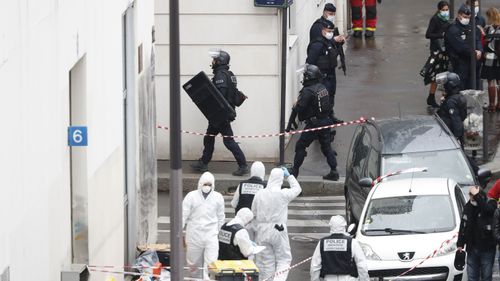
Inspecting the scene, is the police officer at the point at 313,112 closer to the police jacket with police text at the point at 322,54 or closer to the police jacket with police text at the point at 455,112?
the police jacket with police text at the point at 455,112

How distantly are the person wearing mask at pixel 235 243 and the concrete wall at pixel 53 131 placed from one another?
1118 mm

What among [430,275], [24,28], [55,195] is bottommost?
[430,275]

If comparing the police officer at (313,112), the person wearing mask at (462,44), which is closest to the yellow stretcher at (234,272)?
the police officer at (313,112)

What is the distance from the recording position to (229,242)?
15797 millimetres

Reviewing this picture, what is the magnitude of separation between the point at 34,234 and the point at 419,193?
23.9 ft

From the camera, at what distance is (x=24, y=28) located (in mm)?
10898

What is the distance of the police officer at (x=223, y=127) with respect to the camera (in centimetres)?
2234

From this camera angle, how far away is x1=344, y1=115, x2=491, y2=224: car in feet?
61.8

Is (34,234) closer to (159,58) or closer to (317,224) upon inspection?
(317,224)

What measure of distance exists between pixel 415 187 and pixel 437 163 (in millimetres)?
1317

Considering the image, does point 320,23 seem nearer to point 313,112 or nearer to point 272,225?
point 313,112

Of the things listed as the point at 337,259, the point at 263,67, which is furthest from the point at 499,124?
the point at 337,259

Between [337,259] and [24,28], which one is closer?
[24,28]

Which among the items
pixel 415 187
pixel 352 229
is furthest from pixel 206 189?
pixel 415 187
